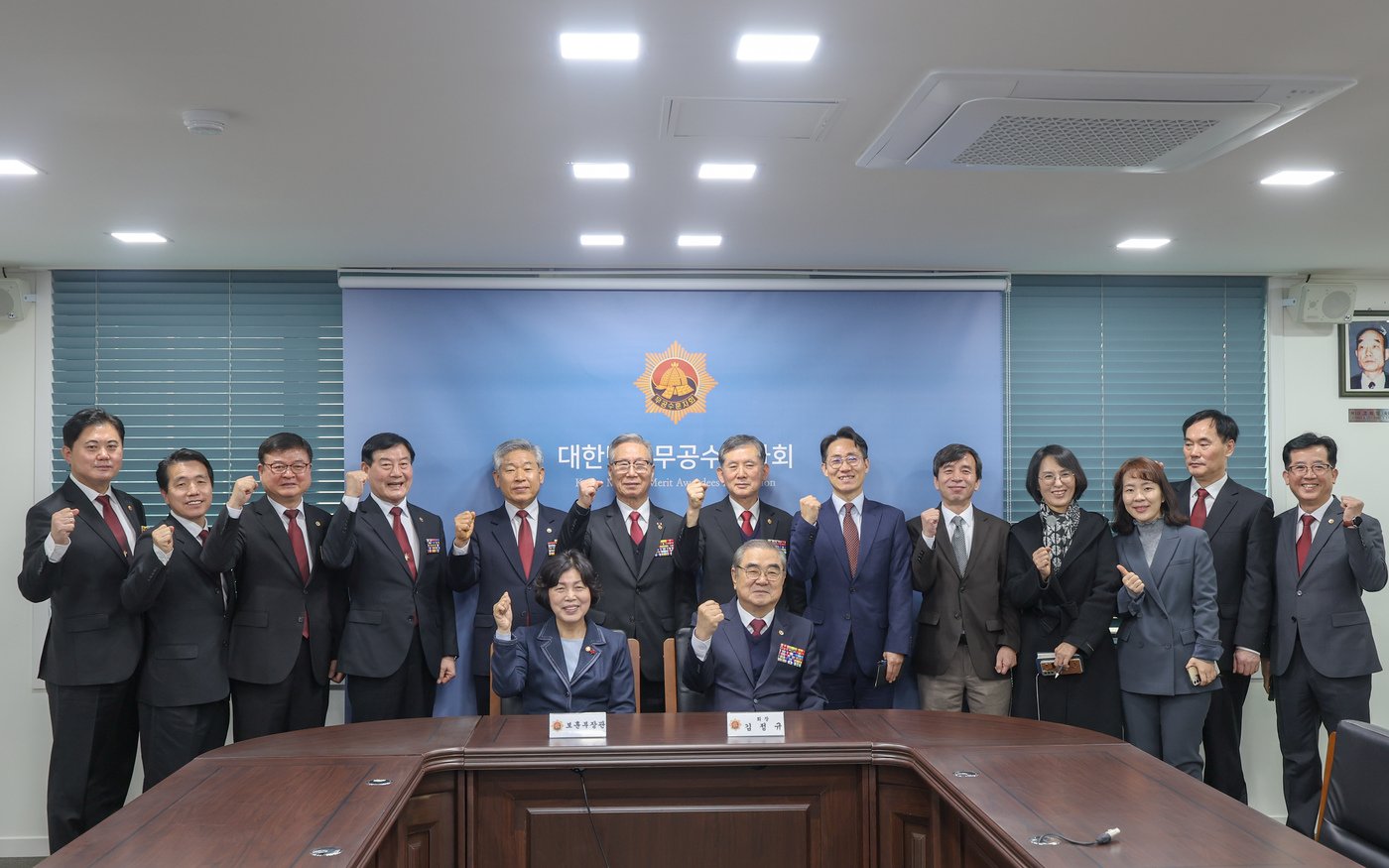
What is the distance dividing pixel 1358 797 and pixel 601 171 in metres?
2.88

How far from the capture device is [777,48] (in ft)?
8.22

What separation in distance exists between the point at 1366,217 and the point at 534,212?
3.58m

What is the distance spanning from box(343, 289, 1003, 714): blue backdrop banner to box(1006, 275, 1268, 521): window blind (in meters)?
0.30

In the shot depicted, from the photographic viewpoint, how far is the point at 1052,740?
3268mm

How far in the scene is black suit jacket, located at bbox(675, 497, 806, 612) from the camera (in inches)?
185

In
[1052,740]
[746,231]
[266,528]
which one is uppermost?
[746,231]

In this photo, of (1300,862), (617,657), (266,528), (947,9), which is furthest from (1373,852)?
(266,528)

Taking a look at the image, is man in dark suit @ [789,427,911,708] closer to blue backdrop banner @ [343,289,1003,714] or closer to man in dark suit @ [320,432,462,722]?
blue backdrop banner @ [343,289,1003,714]

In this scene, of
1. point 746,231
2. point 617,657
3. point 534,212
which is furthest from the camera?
point 746,231

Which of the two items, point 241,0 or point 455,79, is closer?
point 241,0

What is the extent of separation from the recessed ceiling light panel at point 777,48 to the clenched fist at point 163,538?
9.70ft

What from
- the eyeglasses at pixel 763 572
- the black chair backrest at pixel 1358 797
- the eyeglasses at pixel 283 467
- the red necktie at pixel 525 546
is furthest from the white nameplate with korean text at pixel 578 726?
the black chair backrest at pixel 1358 797

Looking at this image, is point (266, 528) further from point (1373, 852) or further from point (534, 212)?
point (1373, 852)

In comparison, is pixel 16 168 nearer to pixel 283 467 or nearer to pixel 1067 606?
pixel 283 467
